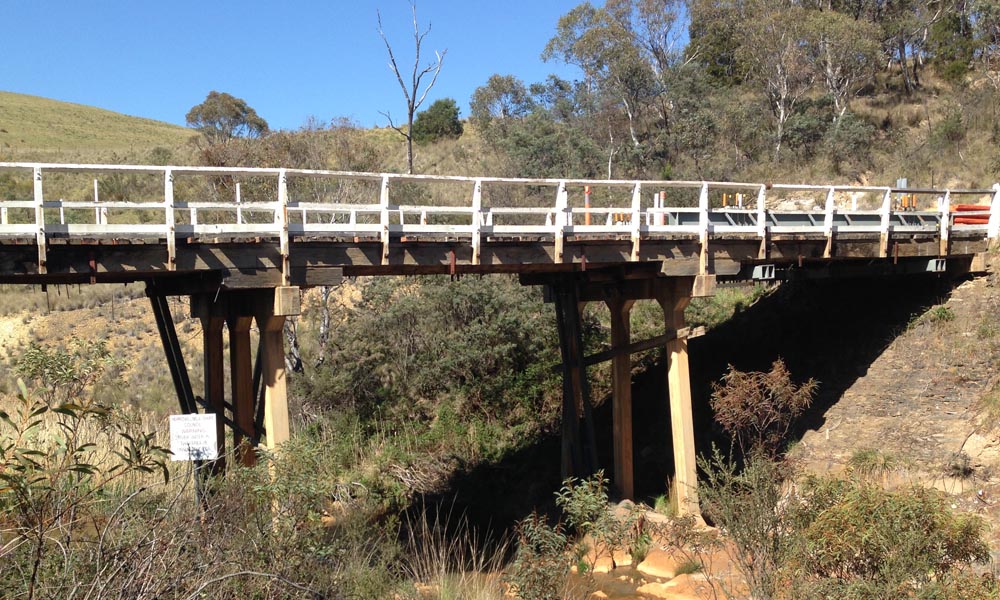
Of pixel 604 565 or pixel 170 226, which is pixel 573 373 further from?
pixel 170 226

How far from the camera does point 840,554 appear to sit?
801 centimetres

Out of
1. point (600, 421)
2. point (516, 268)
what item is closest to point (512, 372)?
point (600, 421)

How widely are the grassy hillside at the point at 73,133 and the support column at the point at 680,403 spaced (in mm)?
42900

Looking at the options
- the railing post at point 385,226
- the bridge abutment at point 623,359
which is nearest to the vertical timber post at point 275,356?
the railing post at point 385,226

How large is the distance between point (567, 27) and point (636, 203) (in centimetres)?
3628

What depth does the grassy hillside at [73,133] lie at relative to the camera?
5497cm

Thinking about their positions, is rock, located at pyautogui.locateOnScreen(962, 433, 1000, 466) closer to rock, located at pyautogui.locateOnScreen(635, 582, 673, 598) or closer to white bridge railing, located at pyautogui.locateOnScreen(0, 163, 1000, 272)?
white bridge railing, located at pyautogui.locateOnScreen(0, 163, 1000, 272)

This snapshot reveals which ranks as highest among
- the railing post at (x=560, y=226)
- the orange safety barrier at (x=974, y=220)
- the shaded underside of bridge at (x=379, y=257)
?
the orange safety barrier at (x=974, y=220)

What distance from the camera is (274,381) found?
10.9 m

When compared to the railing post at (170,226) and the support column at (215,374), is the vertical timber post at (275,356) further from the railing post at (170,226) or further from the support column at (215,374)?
the support column at (215,374)

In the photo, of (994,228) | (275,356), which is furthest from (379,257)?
(994,228)

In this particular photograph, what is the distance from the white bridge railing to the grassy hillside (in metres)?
18.2

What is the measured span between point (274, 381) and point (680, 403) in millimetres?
7002

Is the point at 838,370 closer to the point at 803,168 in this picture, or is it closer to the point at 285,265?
the point at 285,265
